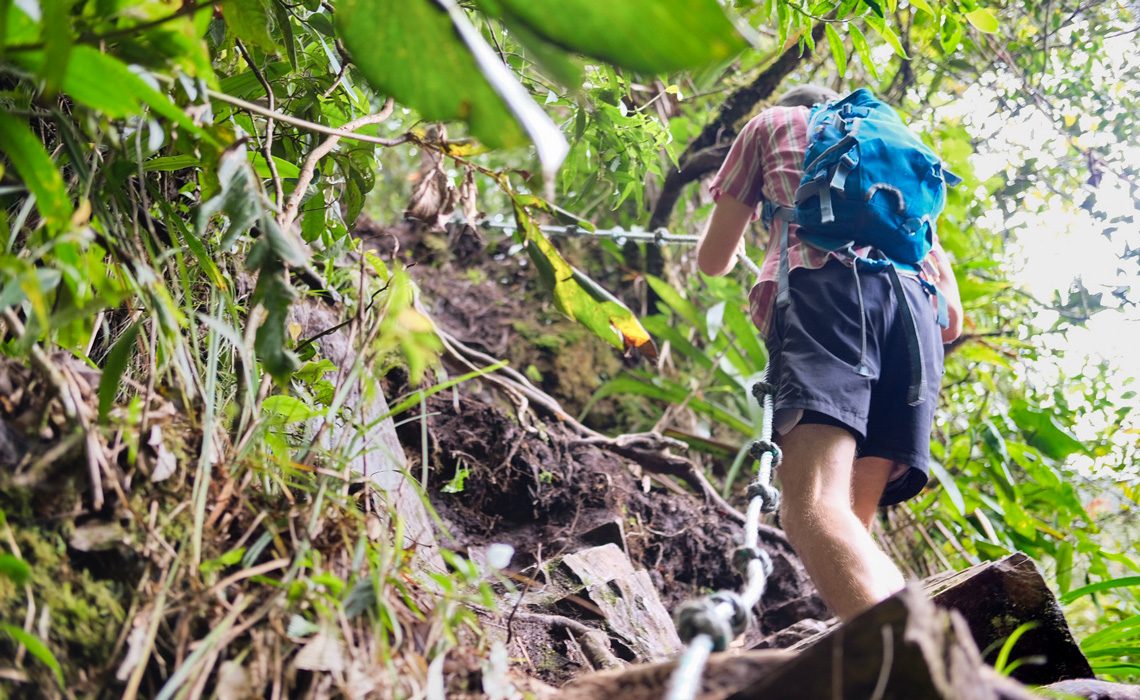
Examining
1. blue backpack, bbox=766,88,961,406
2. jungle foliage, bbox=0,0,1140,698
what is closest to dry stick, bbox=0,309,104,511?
jungle foliage, bbox=0,0,1140,698

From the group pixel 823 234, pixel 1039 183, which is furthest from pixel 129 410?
pixel 1039 183

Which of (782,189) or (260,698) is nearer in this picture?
(260,698)

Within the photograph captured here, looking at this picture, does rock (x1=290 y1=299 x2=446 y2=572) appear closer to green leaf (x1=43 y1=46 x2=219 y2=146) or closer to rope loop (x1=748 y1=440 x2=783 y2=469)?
green leaf (x1=43 y1=46 x2=219 y2=146)

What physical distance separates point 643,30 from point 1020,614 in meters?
1.30

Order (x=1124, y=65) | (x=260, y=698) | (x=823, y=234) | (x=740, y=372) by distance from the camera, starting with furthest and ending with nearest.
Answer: (x=1124, y=65)
(x=740, y=372)
(x=823, y=234)
(x=260, y=698)

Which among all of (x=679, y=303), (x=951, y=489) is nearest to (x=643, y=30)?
(x=951, y=489)

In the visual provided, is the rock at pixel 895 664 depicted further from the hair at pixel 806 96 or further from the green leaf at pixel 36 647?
the hair at pixel 806 96

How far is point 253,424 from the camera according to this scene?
93 cm

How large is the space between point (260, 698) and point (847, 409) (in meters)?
1.23

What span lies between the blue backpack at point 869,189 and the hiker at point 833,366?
1.9 inches

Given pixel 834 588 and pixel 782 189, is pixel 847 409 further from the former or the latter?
pixel 782 189

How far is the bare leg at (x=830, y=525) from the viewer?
4.66 ft

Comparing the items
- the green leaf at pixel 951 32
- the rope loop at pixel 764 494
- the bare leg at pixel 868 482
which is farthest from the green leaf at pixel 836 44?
the rope loop at pixel 764 494

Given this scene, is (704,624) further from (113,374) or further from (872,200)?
(872,200)
